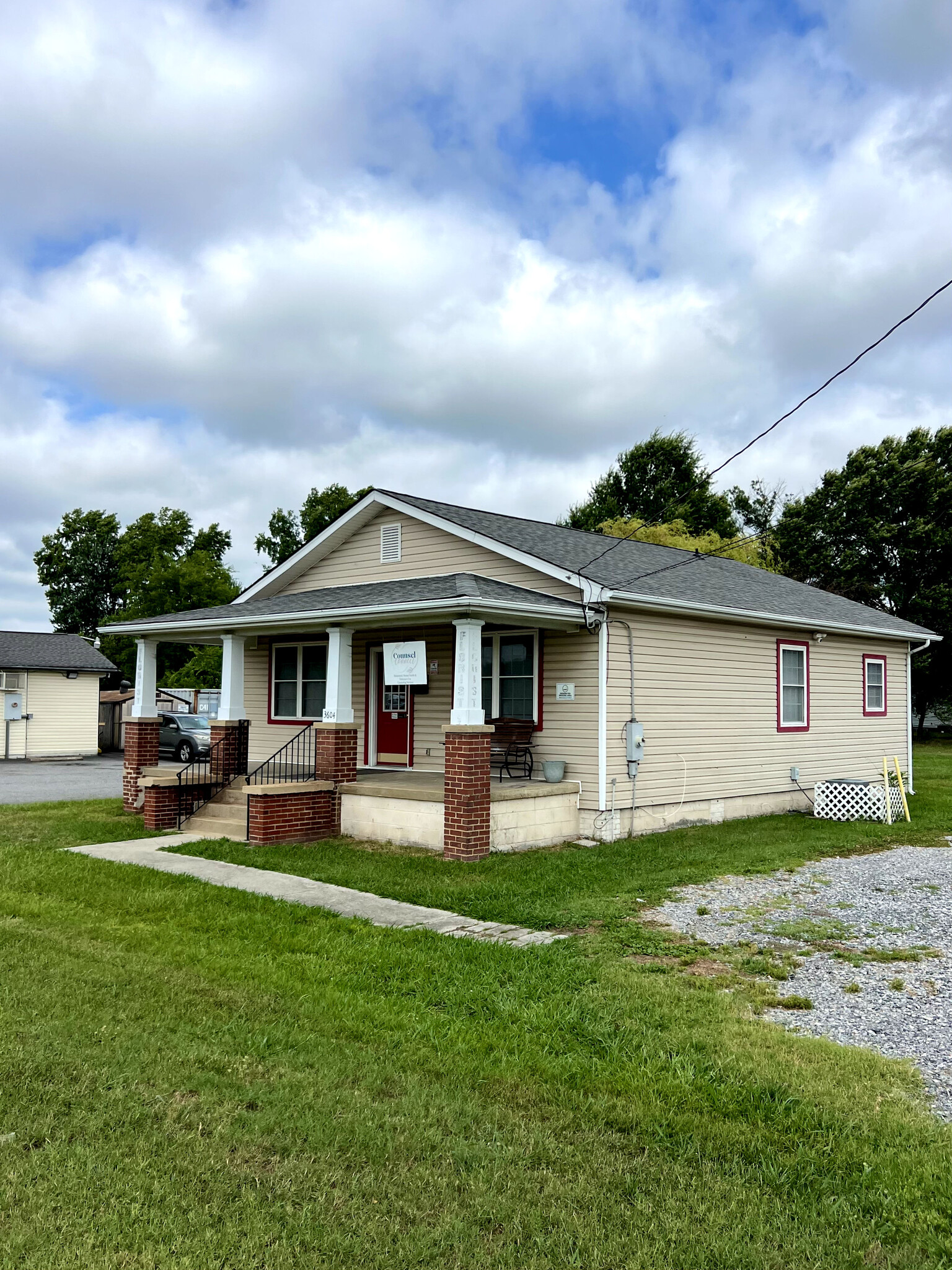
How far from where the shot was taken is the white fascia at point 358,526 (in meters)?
12.0

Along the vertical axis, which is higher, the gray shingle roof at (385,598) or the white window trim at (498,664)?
the gray shingle roof at (385,598)

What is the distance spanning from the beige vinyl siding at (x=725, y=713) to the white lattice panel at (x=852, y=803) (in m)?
0.66

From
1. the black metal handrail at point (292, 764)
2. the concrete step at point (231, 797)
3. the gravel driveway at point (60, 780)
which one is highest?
the black metal handrail at point (292, 764)

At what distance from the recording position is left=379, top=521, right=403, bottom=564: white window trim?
14.5m

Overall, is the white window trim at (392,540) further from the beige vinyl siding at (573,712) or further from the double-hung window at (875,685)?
the double-hung window at (875,685)

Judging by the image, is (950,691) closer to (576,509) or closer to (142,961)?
(576,509)

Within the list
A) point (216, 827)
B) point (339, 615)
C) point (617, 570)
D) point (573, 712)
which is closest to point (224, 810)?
point (216, 827)

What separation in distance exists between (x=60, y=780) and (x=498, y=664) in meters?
13.0

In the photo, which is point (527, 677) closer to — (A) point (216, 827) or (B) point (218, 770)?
(A) point (216, 827)

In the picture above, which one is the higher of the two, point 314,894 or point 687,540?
point 687,540

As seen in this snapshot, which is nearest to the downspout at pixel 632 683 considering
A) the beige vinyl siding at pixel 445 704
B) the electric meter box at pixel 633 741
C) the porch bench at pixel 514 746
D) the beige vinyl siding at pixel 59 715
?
the electric meter box at pixel 633 741

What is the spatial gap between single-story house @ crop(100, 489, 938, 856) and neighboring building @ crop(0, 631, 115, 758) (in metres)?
14.7

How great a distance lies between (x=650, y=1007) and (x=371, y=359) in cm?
1472

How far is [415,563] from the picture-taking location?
14250 mm
